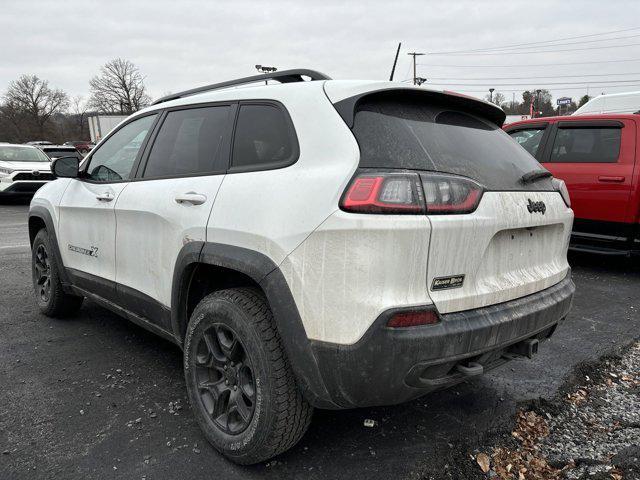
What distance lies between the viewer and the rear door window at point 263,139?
2234 millimetres

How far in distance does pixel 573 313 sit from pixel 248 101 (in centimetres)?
366

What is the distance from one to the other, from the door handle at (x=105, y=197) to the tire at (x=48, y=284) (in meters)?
1.07

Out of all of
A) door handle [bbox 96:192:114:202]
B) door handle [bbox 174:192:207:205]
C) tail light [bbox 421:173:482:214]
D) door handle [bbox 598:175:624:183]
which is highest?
tail light [bbox 421:173:482:214]

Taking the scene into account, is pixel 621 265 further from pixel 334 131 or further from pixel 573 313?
pixel 334 131

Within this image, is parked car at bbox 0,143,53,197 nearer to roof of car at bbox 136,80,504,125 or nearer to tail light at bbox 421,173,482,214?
roof of car at bbox 136,80,504,125

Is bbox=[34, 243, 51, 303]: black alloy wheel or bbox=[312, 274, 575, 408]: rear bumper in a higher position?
bbox=[312, 274, 575, 408]: rear bumper

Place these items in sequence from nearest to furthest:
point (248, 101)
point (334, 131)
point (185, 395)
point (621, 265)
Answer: point (334, 131), point (248, 101), point (185, 395), point (621, 265)

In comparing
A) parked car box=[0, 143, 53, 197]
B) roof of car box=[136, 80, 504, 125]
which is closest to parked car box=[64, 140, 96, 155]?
parked car box=[0, 143, 53, 197]

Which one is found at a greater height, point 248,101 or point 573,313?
point 248,101

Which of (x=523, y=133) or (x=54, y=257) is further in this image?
(x=523, y=133)

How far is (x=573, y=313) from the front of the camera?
458 centimetres

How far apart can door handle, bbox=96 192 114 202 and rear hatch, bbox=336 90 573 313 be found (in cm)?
187

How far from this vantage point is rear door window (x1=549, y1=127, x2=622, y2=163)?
5805 mm

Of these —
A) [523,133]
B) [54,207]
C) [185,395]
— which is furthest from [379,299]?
[523,133]
